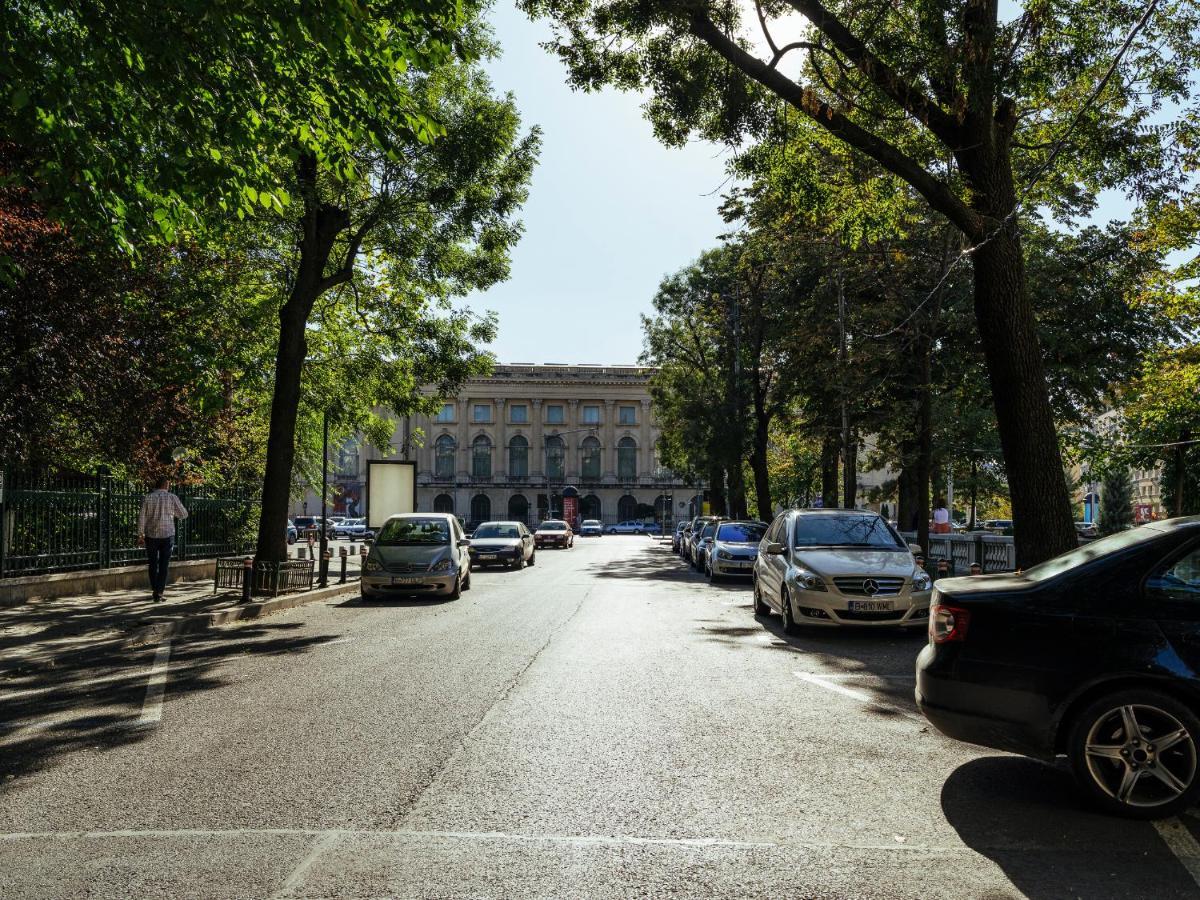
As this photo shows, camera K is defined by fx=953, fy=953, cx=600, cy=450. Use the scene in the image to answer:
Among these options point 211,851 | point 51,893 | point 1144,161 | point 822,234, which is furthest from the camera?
point 822,234

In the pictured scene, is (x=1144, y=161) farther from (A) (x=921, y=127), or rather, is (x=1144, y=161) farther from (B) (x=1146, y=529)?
(B) (x=1146, y=529)

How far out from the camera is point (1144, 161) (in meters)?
11.9

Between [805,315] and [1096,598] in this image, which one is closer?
[1096,598]

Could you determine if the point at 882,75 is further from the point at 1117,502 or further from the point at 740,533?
the point at 1117,502

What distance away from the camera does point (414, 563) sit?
55.5ft

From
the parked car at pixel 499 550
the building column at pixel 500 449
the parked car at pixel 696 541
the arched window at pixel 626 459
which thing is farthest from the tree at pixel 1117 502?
the parked car at pixel 499 550

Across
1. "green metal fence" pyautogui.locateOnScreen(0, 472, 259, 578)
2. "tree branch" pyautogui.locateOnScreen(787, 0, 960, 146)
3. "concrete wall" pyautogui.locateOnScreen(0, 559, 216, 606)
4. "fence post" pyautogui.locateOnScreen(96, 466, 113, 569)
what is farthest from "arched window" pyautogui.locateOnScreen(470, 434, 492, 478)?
"tree branch" pyautogui.locateOnScreen(787, 0, 960, 146)

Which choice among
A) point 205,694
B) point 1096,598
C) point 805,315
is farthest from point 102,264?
point 805,315

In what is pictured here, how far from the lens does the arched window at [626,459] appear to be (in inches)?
4141

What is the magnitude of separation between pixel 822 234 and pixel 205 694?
60.7 feet

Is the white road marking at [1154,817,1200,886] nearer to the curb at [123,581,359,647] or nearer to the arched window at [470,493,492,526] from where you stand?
the curb at [123,581,359,647]

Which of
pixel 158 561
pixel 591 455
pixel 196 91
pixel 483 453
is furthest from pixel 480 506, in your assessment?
pixel 196 91

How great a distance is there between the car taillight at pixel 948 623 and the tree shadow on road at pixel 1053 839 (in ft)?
2.54

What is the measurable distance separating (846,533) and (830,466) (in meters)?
20.6
